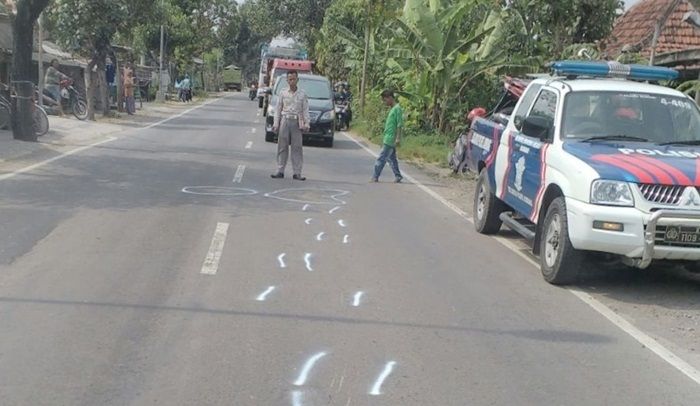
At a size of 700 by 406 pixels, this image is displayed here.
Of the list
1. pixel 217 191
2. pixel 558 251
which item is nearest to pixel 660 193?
pixel 558 251

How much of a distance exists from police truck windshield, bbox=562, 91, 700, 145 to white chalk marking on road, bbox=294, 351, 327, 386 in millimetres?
4146

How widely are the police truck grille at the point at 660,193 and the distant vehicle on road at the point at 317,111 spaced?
16.1 metres

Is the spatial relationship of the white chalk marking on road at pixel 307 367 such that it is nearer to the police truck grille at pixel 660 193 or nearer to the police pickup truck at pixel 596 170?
the police pickup truck at pixel 596 170

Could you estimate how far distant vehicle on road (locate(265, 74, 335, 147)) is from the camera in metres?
23.5

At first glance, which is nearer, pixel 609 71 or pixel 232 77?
pixel 609 71

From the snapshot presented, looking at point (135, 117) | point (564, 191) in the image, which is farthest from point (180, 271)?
point (135, 117)

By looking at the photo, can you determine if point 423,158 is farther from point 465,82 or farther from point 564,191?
point 564,191

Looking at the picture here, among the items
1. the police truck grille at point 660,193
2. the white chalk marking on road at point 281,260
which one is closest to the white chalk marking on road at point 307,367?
the white chalk marking on road at point 281,260

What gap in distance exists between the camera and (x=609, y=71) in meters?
9.70

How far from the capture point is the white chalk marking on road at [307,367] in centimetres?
519

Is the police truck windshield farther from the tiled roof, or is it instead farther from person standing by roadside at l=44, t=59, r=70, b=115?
person standing by roadside at l=44, t=59, r=70, b=115

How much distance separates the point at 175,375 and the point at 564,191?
4287mm

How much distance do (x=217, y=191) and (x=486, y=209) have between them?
172 inches

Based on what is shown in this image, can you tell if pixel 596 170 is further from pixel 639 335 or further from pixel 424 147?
pixel 424 147
